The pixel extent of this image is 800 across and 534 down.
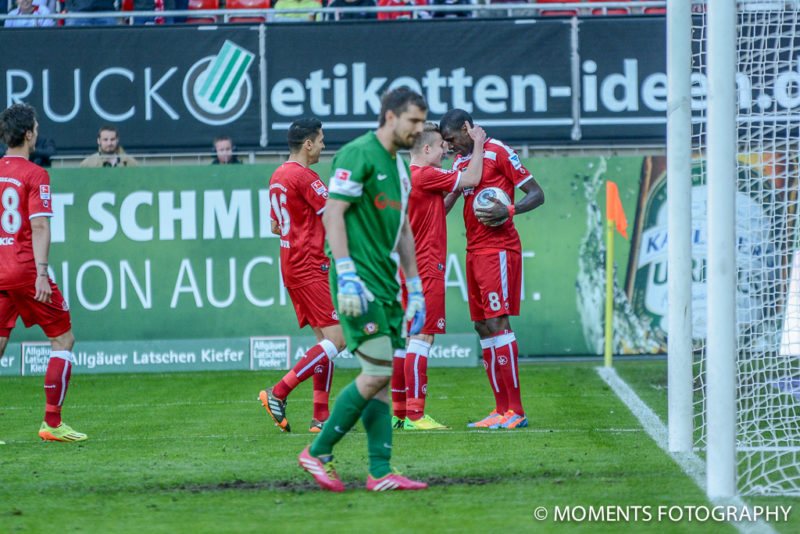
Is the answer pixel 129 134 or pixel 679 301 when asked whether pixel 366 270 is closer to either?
pixel 679 301

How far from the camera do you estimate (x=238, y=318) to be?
15.1m

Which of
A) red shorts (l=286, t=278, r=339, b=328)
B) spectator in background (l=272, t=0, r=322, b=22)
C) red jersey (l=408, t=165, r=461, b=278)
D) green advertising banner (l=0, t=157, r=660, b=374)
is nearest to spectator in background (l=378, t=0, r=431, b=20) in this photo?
spectator in background (l=272, t=0, r=322, b=22)

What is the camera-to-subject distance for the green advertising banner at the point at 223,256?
14938 millimetres

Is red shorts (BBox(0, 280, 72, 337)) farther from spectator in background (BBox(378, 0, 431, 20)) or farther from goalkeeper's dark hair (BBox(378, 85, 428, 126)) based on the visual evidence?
spectator in background (BBox(378, 0, 431, 20))

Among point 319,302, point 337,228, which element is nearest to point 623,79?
point 319,302

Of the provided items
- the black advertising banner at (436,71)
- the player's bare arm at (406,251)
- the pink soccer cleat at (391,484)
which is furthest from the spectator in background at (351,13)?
the pink soccer cleat at (391,484)

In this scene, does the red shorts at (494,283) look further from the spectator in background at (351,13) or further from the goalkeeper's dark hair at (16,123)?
the spectator in background at (351,13)

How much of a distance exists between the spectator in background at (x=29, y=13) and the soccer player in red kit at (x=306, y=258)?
812 centimetres

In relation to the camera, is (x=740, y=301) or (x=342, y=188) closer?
(x=342, y=188)

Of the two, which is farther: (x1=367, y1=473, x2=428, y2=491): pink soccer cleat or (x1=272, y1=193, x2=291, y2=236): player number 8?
(x1=272, y1=193, x2=291, y2=236): player number 8

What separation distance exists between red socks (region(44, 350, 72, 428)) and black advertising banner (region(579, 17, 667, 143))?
28.2ft

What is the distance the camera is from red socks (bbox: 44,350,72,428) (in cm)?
884

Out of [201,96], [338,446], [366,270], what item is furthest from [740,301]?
[201,96]

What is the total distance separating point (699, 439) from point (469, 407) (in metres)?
2.97
